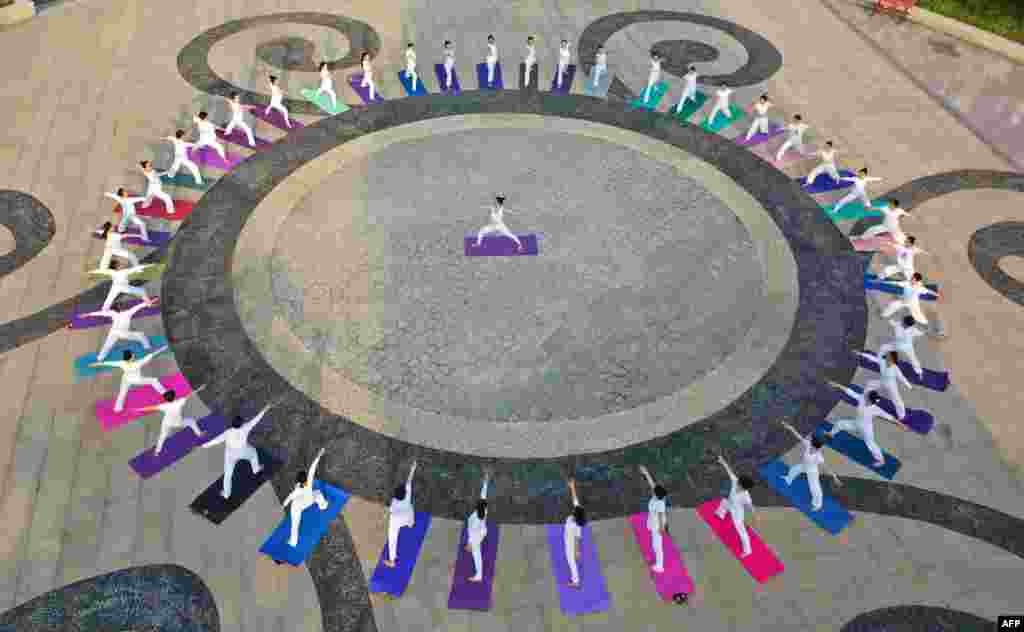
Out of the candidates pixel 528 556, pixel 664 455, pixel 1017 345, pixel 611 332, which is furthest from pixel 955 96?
pixel 528 556

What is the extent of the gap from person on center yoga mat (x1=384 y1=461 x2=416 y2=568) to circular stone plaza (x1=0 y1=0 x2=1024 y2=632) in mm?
291

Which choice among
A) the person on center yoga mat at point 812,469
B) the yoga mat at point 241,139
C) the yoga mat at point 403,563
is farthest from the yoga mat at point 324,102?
the person on center yoga mat at point 812,469

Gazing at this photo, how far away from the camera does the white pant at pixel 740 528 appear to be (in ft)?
48.2

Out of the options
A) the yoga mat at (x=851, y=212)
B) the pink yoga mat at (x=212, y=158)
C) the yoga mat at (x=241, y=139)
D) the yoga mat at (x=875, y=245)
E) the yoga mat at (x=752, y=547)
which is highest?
the yoga mat at (x=851, y=212)

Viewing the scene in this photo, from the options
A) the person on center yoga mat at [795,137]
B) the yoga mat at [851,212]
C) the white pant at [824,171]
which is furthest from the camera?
the person on center yoga mat at [795,137]

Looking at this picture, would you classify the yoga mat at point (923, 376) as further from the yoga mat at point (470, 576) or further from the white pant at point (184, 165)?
the white pant at point (184, 165)

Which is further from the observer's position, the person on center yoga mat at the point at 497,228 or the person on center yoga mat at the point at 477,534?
the person on center yoga mat at the point at 497,228

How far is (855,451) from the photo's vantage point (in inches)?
664

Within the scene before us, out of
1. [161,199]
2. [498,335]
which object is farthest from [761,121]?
[161,199]

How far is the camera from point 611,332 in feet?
64.0

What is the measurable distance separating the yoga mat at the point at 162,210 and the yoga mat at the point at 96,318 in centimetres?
365

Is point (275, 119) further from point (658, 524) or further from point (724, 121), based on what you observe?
point (658, 524)

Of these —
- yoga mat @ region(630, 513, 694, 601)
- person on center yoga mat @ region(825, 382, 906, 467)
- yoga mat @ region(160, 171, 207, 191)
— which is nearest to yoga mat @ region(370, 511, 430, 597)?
yoga mat @ region(630, 513, 694, 601)

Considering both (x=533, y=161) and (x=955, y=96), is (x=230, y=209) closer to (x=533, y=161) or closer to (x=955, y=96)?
(x=533, y=161)
